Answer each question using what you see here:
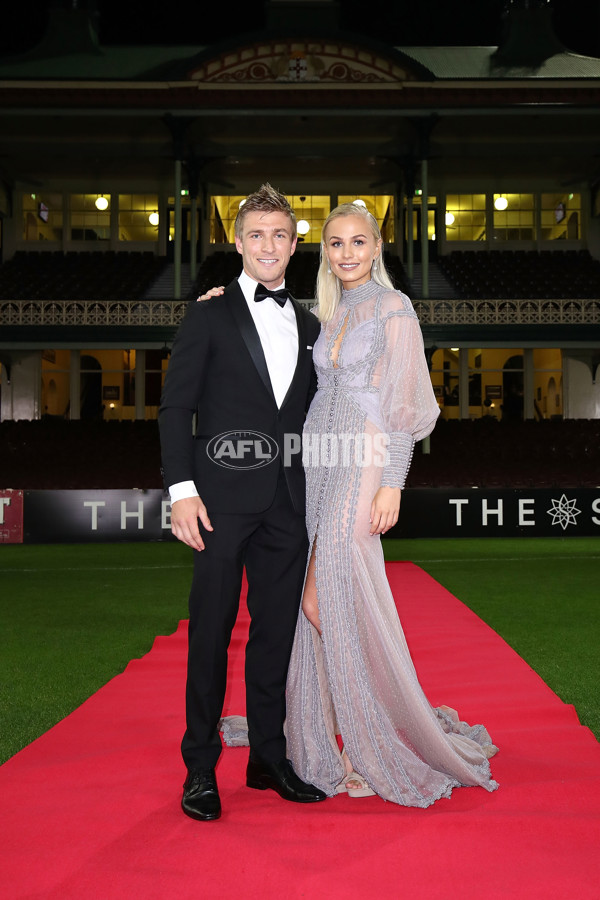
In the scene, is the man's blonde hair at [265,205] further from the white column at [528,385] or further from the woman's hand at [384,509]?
the white column at [528,385]

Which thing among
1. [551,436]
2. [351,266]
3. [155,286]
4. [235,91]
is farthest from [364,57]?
[351,266]

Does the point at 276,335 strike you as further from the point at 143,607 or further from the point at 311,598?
the point at 143,607

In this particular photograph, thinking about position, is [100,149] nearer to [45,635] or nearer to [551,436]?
[551,436]

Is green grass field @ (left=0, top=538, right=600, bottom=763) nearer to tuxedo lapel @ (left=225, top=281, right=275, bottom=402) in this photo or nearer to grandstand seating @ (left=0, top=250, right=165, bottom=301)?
tuxedo lapel @ (left=225, top=281, right=275, bottom=402)

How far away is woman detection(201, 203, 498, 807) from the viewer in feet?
8.71

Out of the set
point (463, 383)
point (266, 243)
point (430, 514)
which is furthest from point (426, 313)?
point (266, 243)

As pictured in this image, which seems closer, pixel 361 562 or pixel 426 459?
pixel 361 562

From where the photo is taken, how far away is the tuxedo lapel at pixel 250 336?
2.73 meters

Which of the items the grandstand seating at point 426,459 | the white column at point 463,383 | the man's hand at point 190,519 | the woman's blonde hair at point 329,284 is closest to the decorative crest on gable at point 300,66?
the white column at point 463,383

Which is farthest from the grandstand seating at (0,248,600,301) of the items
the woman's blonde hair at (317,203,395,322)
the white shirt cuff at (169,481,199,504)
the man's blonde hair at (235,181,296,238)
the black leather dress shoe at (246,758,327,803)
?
the black leather dress shoe at (246,758,327,803)

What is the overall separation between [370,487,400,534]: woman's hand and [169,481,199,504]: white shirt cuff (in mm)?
630

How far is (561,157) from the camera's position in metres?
23.3

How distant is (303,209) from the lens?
82.5 feet

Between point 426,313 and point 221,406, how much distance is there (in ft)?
58.0
